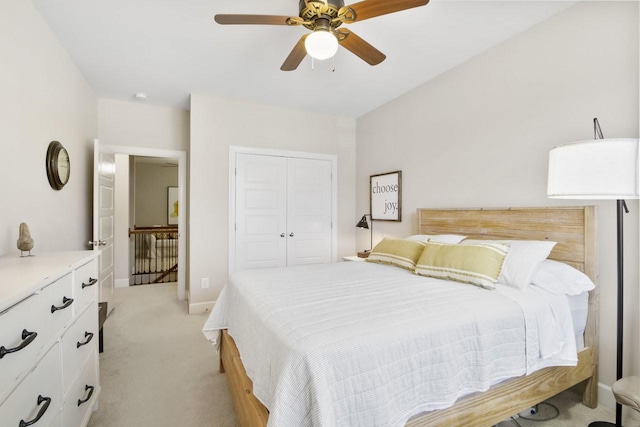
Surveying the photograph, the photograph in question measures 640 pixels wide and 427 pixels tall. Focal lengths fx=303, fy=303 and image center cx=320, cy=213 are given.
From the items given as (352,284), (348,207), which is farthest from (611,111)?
(348,207)

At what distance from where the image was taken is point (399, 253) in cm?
259

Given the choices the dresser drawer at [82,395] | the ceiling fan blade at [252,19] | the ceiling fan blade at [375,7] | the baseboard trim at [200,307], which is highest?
the ceiling fan blade at [375,7]

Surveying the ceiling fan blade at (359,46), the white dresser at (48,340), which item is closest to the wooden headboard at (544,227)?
the ceiling fan blade at (359,46)

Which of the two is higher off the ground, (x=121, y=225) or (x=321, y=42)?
(x=321, y=42)

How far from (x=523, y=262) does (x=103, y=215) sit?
397 centimetres

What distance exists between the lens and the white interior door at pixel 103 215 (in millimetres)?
3096

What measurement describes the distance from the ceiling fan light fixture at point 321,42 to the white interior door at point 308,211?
2.47 metres

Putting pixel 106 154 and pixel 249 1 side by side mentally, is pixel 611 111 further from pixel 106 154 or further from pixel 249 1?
pixel 106 154

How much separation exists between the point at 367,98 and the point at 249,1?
203cm

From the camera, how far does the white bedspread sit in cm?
107

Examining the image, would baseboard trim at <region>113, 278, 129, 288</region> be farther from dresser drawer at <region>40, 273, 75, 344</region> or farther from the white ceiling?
dresser drawer at <region>40, 273, 75, 344</region>

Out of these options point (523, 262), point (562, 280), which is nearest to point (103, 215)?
point (523, 262)

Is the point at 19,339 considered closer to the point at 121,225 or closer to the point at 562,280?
the point at 562,280

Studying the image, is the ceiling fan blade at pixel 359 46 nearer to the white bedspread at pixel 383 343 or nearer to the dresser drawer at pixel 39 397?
the white bedspread at pixel 383 343
